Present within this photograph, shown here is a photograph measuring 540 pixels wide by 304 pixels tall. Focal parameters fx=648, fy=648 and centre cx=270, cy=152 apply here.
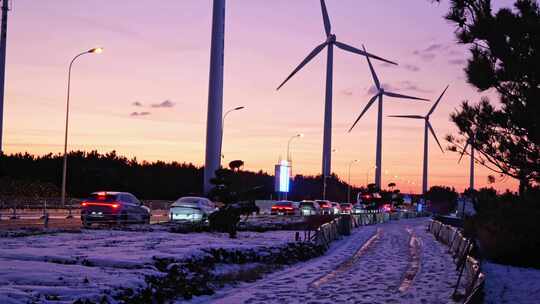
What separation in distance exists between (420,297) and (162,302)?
221 inches

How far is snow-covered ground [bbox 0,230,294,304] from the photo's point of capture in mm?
10448

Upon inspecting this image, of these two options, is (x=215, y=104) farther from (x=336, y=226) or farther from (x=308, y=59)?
(x=308, y=59)

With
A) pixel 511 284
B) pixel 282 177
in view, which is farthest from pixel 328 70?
pixel 511 284

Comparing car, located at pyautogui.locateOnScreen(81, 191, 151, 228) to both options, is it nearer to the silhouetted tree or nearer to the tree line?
the silhouetted tree

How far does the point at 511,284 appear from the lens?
16625 millimetres

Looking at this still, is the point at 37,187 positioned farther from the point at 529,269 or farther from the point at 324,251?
the point at 529,269

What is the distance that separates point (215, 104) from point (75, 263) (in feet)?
60.1

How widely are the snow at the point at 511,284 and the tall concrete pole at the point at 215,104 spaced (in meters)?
15.0

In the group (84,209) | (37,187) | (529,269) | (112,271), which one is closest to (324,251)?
(529,269)

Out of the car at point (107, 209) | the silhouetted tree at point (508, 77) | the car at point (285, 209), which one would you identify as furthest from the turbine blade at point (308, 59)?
the silhouetted tree at point (508, 77)

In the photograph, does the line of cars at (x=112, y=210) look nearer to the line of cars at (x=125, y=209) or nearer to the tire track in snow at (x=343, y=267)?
the line of cars at (x=125, y=209)

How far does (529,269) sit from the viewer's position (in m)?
20.2

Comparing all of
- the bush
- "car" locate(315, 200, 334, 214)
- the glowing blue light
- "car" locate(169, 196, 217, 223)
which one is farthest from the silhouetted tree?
the glowing blue light

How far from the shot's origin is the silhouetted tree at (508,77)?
41.6 ft
